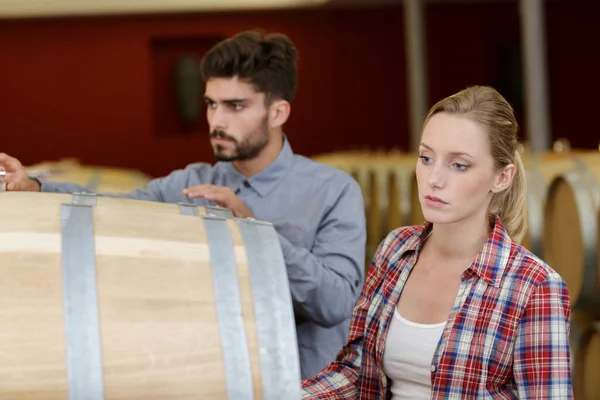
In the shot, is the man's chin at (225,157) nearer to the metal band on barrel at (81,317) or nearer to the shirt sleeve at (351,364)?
the shirt sleeve at (351,364)

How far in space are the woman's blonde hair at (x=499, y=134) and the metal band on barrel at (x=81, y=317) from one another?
0.76 metres

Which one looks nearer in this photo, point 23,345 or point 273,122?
point 23,345

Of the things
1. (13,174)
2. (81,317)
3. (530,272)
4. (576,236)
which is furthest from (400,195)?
(81,317)

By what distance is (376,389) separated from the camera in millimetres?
2033

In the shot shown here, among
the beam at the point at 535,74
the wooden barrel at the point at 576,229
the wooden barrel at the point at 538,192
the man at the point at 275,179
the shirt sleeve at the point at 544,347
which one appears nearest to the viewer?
the shirt sleeve at the point at 544,347

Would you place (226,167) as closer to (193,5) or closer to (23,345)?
(23,345)

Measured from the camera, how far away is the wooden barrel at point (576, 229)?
12.8 feet

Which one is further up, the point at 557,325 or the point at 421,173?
the point at 421,173

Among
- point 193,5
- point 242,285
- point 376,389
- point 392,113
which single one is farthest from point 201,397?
point 392,113

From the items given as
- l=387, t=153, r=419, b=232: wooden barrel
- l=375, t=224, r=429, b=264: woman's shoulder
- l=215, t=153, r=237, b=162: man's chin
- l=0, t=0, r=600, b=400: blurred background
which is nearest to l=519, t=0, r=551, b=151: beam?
l=387, t=153, r=419, b=232: wooden barrel

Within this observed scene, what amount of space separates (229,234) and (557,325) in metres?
0.63

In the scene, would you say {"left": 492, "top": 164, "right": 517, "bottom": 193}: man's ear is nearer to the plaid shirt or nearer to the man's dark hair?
the plaid shirt

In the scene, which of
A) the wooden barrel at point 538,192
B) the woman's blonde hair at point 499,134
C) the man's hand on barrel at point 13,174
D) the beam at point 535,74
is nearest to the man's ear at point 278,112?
the man's hand on barrel at point 13,174

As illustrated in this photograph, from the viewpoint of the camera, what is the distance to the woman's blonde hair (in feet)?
6.30
